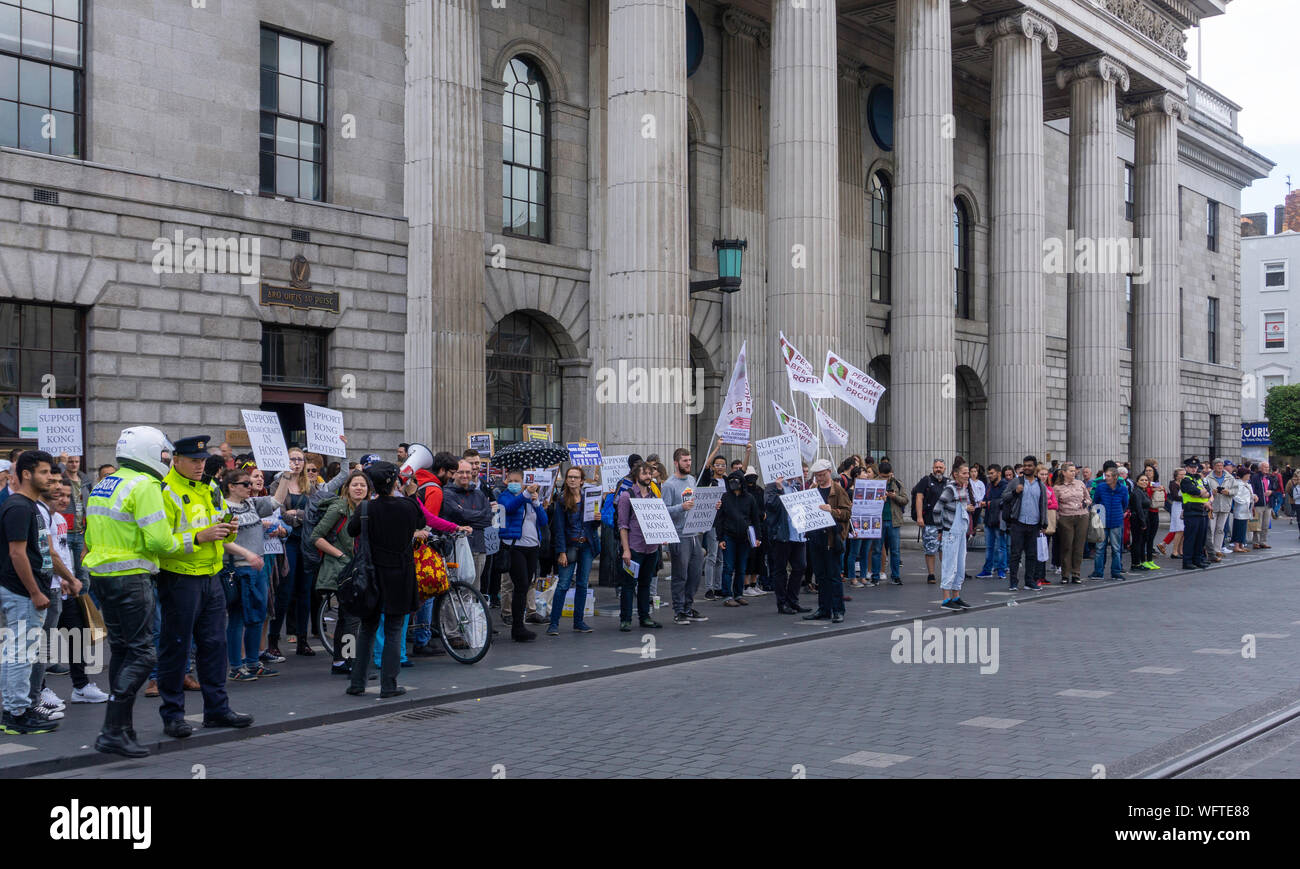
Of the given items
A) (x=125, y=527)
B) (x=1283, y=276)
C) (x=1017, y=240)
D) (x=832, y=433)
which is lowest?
(x=125, y=527)

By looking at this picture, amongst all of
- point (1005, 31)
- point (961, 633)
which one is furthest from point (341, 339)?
point (1005, 31)

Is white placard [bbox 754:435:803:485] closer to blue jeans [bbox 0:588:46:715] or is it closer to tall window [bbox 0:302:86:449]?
tall window [bbox 0:302:86:449]

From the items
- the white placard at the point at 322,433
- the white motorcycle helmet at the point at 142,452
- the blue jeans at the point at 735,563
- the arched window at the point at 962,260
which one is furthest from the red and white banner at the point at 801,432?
the arched window at the point at 962,260

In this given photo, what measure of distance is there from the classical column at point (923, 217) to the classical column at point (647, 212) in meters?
7.91

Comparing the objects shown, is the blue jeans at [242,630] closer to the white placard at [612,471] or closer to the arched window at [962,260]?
the white placard at [612,471]

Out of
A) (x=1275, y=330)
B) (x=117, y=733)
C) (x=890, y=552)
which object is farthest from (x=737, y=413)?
(x=1275, y=330)

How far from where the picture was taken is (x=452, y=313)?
21000 millimetres

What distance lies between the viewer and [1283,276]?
72.3 metres

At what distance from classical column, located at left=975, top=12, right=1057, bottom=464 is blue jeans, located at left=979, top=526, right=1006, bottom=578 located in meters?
7.07

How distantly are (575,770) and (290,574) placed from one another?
Answer: 574cm

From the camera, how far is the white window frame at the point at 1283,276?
236 ft

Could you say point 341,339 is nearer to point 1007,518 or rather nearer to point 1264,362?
point 1007,518

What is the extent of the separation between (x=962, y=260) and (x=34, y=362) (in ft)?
87.5

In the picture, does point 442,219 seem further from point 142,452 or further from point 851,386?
point 142,452
